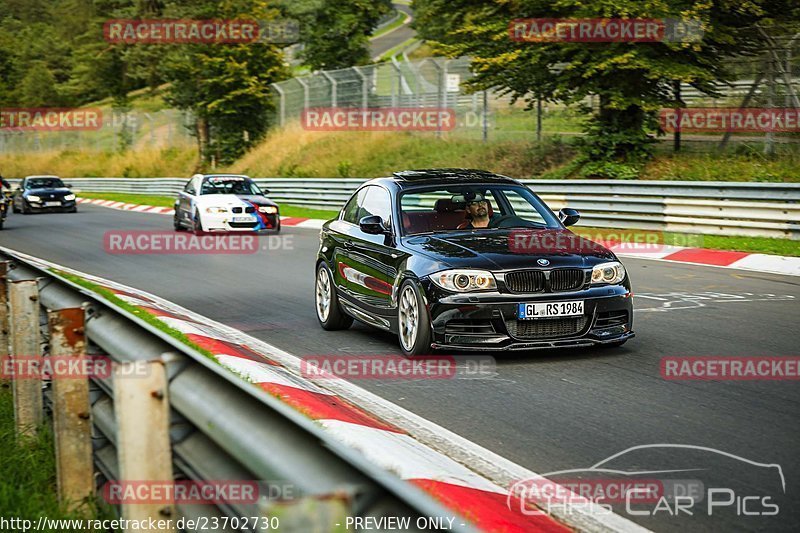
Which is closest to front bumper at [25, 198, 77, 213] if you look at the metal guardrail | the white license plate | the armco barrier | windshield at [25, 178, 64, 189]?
windshield at [25, 178, 64, 189]

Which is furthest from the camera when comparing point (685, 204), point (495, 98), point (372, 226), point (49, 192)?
point (49, 192)

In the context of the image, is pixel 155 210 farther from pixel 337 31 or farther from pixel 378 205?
pixel 378 205

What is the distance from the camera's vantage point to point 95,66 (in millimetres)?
99000

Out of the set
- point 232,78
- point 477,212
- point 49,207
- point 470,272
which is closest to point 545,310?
point 470,272

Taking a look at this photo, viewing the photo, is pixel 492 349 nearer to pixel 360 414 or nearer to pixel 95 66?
pixel 360 414

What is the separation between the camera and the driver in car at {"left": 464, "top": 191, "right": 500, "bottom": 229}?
969 cm

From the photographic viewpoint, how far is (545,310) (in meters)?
8.23

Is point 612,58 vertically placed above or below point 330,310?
above

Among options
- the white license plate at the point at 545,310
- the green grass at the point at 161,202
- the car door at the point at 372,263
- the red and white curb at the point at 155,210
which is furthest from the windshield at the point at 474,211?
the green grass at the point at 161,202

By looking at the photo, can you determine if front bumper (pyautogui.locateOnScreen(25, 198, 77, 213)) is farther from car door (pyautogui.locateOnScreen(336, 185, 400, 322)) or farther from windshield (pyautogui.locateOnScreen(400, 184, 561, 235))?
windshield (pyautogui.locateOnScreen(400, 184, 561, 235))

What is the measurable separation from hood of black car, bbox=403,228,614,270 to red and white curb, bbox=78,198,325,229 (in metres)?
17.8

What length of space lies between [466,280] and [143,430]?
5.12 m

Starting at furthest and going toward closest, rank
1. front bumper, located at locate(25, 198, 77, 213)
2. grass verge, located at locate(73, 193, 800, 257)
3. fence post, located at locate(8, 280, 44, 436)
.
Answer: front bumper, located at locate(25, 198, 77, 213), grass verge, located at locate(73, 193, 800, 257), fence post, located at locate(8, 280, 44, 436)

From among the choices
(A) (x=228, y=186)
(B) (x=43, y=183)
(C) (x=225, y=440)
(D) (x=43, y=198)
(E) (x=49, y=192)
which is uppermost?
(C) (x=225, y=440)
